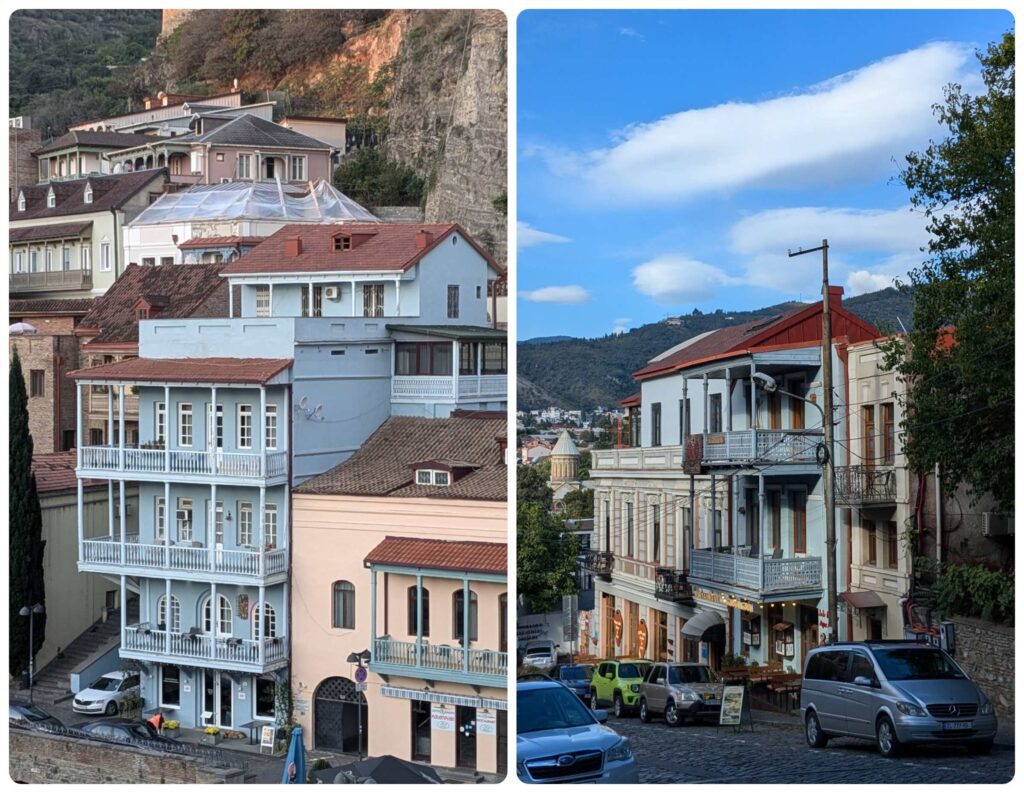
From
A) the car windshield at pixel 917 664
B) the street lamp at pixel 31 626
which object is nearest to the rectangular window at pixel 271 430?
the street lamp at pixel 31 626

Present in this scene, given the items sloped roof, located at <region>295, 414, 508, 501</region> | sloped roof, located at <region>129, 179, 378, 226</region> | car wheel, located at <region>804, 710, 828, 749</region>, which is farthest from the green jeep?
sloped roof, located at <region>129, 179, 378, 226</region>

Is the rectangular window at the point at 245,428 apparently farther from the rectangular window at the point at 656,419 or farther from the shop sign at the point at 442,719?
the rectangular window at the point at 656,419

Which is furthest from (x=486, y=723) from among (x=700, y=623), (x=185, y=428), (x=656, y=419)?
(x=185, y=428)

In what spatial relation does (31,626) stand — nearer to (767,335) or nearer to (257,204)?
(257,204)

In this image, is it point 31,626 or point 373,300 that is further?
point 373,300

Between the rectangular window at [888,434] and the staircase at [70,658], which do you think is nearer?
the rectangular window at [888,434]

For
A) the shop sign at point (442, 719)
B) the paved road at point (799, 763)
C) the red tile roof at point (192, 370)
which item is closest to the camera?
the paved road at point (799, 763)

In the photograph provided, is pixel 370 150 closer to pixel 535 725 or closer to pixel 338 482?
pixel 338 482
